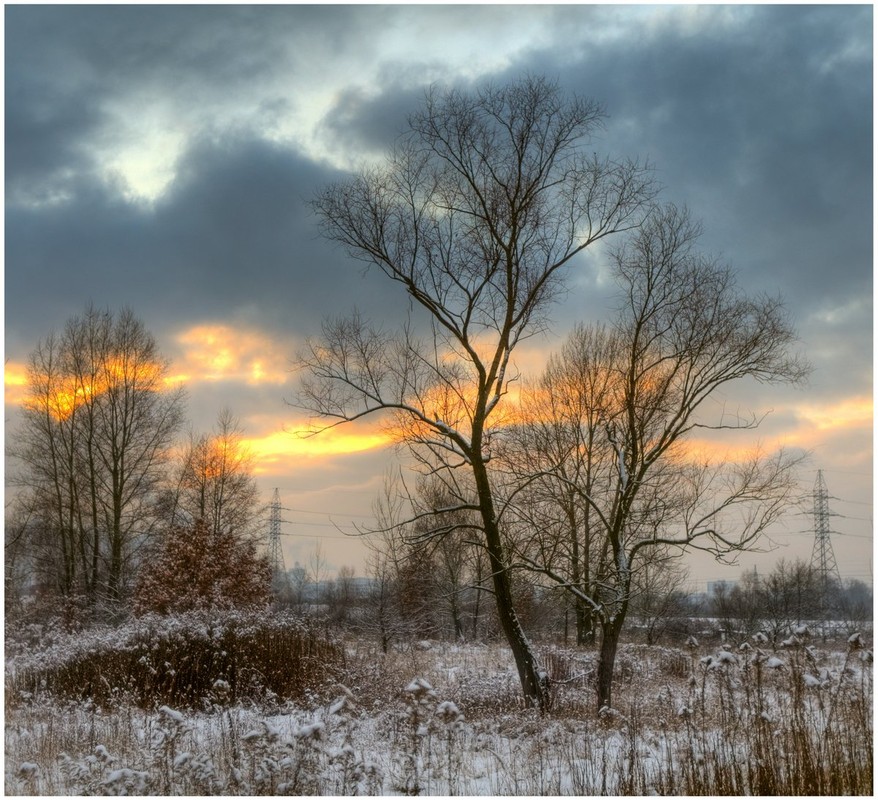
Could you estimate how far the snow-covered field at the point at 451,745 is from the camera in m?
7.64

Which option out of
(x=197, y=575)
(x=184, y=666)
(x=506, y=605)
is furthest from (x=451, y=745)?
(x=197, y=575)

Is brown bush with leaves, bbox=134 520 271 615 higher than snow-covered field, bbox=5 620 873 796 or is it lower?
higher

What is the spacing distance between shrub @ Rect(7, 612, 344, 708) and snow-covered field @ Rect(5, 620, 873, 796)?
17.7 inches

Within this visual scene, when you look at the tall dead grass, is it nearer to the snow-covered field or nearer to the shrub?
the snow-covered field

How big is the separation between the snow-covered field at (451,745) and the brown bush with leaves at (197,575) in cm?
824

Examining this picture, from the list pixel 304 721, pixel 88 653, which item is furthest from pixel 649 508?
pixel 88 653

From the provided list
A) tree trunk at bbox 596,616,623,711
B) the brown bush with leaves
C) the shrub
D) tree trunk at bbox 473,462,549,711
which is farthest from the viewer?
the brown bush with leaves

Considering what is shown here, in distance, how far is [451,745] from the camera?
859 cm

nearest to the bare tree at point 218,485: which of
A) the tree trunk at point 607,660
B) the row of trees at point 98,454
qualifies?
A: the row of trees at point 98,454

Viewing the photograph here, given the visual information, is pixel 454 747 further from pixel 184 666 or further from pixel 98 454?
pixel 98 454

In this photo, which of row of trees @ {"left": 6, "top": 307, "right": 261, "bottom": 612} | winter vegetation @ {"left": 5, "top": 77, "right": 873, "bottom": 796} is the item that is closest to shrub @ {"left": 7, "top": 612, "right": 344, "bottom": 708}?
winter vegetation @ {"left": 5, "top": 77, "right": 873, "bottom": 796}

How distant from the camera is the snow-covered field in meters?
7.64

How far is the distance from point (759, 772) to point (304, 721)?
565 centimetres

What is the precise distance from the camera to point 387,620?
25547mm
